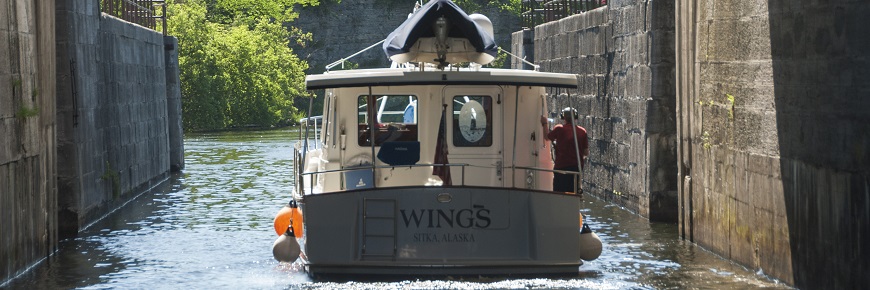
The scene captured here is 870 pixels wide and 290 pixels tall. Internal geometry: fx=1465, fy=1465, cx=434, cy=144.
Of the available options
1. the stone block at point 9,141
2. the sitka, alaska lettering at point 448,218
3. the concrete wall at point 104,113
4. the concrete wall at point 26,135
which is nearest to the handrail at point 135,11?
the concrete wall at point 104,113

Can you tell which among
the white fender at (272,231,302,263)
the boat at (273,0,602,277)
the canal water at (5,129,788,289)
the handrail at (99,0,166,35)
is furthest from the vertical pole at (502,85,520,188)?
the handrail at (99,0,166,35)

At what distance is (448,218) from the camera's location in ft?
44.4

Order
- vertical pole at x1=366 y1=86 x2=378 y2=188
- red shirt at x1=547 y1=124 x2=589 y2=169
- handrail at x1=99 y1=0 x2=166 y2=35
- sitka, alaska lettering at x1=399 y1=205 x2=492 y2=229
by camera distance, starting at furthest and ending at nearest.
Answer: handrail at x1=99 y1=0 x2=166 y2=35, red shirt at x1=547 y1=124 x2=589 y2=169, vertical pole at x1=366 y1=86 x2=378 y2=188, sitka, alaska lettering at x1=399 y1=205 x2=492 y2=229

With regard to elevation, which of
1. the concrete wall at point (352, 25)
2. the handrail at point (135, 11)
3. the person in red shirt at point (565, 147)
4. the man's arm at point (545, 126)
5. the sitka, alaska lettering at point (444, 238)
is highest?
the concrete wall at point (352, 25)

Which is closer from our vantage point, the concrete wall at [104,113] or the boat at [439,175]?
the boat at [439,175]

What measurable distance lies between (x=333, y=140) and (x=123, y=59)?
10.7 meters

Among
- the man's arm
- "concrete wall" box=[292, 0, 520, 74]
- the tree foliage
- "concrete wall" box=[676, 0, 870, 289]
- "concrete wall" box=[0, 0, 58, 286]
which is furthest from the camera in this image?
"concrete wall" box=[292, 0, 520, 74]

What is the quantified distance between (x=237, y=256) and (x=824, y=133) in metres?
7.58

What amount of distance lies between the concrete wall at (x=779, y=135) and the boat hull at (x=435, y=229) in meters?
2.16

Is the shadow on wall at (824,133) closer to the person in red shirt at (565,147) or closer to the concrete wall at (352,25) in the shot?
the person in red shirt at (565,147)

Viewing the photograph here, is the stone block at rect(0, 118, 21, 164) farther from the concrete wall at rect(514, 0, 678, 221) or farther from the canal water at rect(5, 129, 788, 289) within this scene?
the concrete wall at rect(514, 0, 678, 221)

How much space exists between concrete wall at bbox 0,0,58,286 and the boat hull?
3189mm

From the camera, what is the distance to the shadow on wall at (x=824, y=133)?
36.7 ft

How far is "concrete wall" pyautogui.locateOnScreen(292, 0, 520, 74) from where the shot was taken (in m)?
68.3
